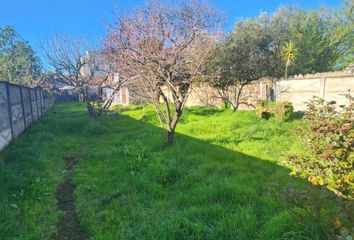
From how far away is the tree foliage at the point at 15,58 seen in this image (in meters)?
31.4

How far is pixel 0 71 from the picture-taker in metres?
31.4

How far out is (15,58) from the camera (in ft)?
111

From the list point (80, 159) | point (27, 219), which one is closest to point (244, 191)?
point (27, 219)

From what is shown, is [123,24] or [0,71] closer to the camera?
[123,24]

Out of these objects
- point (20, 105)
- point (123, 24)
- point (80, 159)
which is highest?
point (123, 24)

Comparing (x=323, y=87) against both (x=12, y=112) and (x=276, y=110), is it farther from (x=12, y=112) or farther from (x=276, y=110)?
(x=12, y=112)

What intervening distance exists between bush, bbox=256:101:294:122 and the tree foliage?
27.6 m

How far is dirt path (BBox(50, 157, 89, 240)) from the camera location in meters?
3.00

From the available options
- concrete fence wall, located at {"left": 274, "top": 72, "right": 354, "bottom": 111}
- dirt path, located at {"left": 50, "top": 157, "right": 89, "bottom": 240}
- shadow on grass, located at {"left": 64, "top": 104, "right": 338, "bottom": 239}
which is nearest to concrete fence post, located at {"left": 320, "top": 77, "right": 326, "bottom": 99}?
concrete fence wall, located at {"left": 274, "top": 72, "right": 354, "bottom": 111}

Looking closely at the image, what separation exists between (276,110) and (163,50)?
179 inches

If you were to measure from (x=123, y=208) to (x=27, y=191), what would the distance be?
1616mm

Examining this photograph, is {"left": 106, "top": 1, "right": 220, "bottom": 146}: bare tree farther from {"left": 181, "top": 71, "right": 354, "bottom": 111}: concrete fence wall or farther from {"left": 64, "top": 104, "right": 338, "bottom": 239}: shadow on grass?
{"left": 181, "top": 71, "right": 354, "bottom": 111}: concrete fence wall

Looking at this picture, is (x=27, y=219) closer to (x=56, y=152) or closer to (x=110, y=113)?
(x=56, y=152)

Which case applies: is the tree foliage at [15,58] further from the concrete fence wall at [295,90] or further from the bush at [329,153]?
the bush at [329,153]
